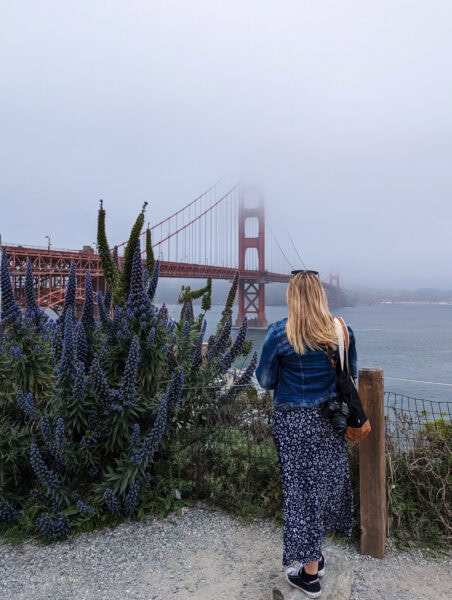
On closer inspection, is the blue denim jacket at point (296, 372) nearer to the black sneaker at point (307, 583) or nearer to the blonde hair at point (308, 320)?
the blonde hair at point (308, 320)

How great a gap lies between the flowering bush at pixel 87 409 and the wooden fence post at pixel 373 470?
3.61 feet

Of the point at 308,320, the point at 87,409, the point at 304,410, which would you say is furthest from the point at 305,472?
the point at 87,409

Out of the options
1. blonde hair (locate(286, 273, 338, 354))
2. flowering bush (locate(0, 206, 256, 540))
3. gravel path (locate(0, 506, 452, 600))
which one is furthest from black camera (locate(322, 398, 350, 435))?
flowering bush (locate(0, 206, 256, 540))

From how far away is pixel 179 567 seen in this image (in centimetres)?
247

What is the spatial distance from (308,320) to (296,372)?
254 millimetres

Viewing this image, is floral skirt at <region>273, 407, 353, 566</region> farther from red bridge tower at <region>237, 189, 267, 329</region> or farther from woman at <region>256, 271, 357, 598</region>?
red bridge tower at <region>237, 189, 267, 329</region>

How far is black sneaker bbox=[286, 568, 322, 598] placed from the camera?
2.10 m

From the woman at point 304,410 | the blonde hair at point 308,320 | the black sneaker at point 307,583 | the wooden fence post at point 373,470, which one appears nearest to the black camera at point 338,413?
the woman at point 304,410

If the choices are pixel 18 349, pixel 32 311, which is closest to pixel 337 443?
pixel 18 349

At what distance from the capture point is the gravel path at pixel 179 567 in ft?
7.45

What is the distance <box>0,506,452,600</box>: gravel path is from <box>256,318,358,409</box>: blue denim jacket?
978 millimetres

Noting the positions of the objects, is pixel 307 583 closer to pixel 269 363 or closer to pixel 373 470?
pixel 373 470

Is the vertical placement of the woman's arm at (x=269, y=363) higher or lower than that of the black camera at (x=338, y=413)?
higher

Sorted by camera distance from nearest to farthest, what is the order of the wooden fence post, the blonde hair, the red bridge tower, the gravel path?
1. the blonde hair
2. the gravel path
3. the wooden fence post
4. the red bridge tower
